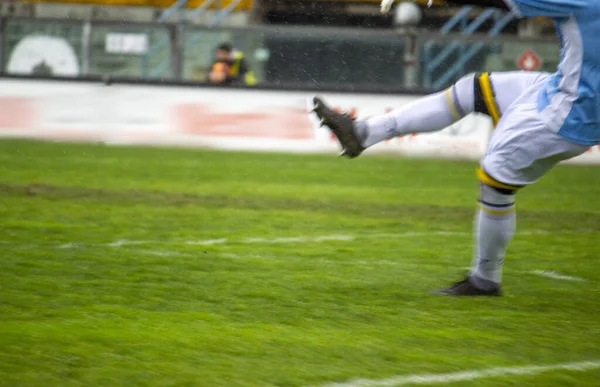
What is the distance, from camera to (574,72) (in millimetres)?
5539

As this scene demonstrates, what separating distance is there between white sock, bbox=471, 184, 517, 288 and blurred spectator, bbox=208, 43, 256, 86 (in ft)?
39.3

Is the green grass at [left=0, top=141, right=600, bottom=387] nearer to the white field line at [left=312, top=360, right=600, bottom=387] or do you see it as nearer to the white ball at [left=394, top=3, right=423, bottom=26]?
the white field line at [left=312, top=360, right=600, bottom=387]

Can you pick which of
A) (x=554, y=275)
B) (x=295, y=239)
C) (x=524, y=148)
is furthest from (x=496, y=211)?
(x=295, y=239)

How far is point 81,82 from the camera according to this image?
58.5ft

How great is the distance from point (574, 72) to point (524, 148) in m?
0.44

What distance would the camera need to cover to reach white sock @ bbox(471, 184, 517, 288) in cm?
575

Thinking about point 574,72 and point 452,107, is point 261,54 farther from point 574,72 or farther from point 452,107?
point 574,72

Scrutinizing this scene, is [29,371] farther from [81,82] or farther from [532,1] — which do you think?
[81,82]

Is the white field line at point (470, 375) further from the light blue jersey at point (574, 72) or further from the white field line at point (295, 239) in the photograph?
the white field line at point (295, 239)

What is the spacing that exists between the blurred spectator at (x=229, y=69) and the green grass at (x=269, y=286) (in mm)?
5804

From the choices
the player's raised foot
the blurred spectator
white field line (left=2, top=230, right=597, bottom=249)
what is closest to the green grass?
white field line (left=2, top=230, right=597, bottom=249)

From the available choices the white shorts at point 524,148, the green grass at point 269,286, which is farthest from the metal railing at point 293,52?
the white shorts at point 524,148

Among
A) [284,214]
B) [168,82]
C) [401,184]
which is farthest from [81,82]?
[284,214]

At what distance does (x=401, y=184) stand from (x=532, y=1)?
23.7ft
